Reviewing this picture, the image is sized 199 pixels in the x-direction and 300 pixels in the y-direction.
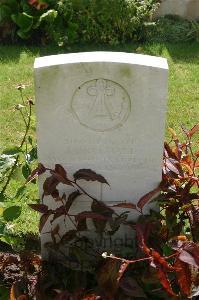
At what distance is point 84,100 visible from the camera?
8.95ft

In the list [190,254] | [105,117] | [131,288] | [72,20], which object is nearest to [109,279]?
[131,288]

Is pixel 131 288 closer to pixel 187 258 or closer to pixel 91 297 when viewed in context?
pixel 91 297

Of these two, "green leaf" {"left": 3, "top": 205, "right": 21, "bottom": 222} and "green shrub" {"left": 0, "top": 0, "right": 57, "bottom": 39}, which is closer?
"green leaf" {"left": 3, "top": 205, "right": 21, "bottom": 222}

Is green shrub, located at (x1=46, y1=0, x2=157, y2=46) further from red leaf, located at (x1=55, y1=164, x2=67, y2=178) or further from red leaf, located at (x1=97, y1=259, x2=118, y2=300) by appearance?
red leaf, located at (x1=97, y1=259, x2=118, y2=300)

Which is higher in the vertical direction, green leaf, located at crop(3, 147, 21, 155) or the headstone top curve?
the headstone top curve

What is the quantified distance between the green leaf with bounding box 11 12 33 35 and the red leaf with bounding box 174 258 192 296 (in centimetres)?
496

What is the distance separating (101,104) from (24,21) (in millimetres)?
4284

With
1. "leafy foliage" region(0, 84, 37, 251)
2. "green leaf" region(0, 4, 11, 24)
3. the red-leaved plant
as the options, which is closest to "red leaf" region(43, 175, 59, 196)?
the red-leaved plant

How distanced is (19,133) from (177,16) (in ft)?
11.6

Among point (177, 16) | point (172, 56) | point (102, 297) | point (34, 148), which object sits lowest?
point (102, 297)

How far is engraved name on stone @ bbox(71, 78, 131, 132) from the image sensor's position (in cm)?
270

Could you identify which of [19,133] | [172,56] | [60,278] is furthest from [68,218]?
[172,56]

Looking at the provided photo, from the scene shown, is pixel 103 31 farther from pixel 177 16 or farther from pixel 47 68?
pixel 47 68

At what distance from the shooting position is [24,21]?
672 centimetres
